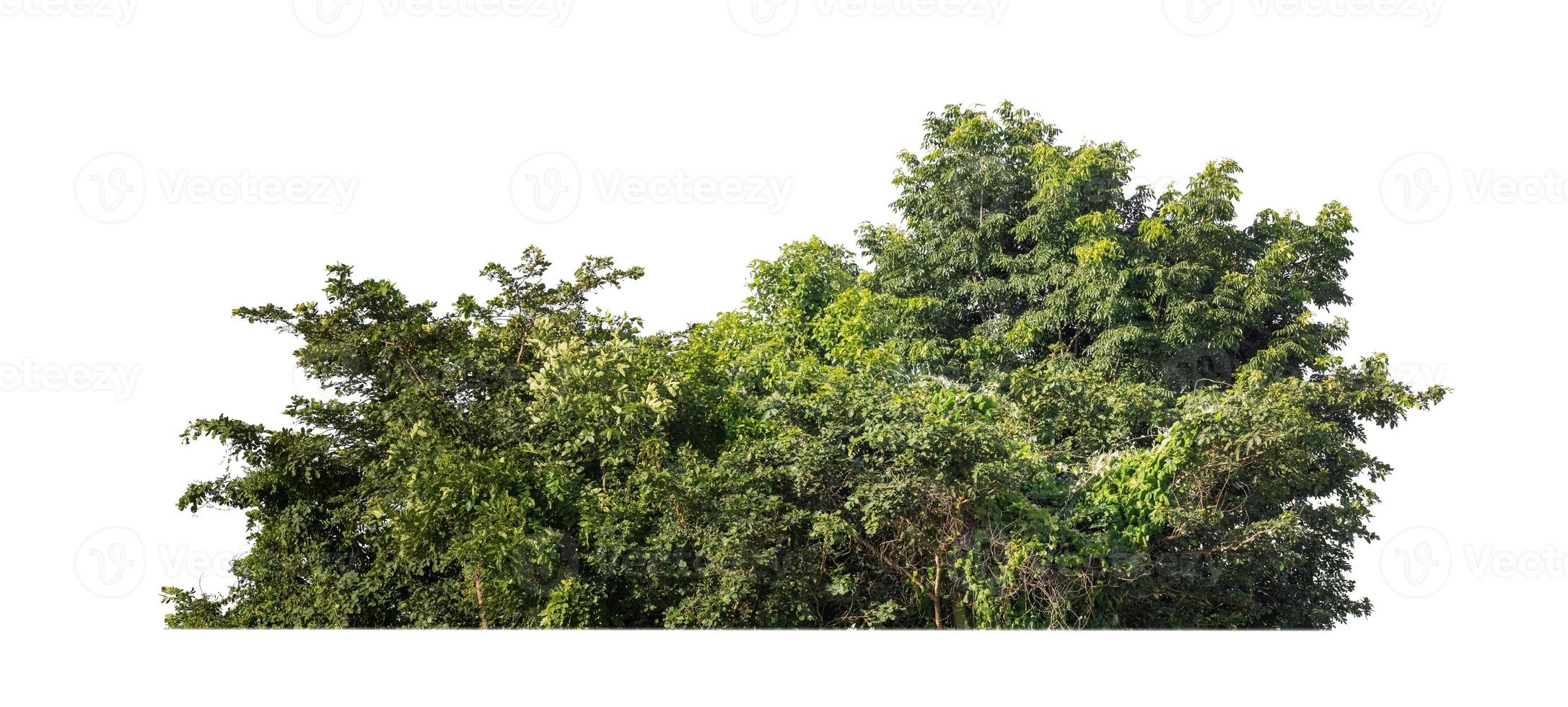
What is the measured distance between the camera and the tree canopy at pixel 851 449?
9586 mm

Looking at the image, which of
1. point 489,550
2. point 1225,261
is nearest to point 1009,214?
point 1225,261

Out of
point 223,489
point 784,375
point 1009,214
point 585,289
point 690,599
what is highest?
point 1009,214

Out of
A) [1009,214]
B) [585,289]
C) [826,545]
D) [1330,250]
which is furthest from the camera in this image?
[1009,214]

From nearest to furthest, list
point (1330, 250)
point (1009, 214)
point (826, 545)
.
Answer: point (826, 545)
point (1330, 250)
point (1009, 214)

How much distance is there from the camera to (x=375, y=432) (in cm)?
1127

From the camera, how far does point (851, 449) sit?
9.49 meters

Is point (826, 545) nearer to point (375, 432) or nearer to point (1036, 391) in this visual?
point (1036, 391)

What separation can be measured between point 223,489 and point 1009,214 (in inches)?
359

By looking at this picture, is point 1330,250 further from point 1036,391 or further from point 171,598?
point 171,598

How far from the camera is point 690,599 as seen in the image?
9.68 metres

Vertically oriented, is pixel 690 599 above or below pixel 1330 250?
below

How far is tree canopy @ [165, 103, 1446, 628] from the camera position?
9.59 metres

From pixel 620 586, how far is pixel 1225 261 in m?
7.91

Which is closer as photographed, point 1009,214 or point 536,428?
point 536,428
